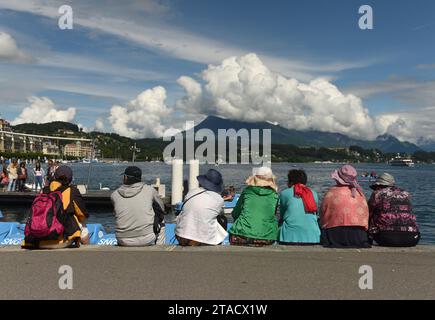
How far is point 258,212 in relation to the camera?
29.3 ft

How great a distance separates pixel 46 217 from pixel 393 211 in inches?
240

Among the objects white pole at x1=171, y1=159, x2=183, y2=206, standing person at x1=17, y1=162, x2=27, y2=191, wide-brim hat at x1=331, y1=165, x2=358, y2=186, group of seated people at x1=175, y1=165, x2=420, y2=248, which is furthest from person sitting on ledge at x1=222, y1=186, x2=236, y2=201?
wide-brim hat at x1=331, y1=165, x2=358, y2=186

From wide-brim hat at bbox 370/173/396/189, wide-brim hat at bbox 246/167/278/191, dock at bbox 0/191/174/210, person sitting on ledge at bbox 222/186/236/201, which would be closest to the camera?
wide-brim hat at bbox 370/173/396/189

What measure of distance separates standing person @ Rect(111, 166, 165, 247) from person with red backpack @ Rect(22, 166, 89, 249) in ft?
2.30

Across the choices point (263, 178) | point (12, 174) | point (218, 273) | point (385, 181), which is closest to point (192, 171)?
point (12, 174)

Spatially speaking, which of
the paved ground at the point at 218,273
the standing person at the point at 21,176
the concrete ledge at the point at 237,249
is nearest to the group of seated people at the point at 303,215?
the concrete ledge at the point at 237,249

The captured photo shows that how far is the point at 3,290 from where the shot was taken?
247 inches

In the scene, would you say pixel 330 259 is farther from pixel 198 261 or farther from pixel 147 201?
pixel 147 201

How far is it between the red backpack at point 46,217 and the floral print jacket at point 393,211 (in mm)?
5648

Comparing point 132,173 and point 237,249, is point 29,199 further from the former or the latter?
point 237,249

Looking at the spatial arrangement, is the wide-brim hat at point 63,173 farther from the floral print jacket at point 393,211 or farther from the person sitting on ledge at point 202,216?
the floral print jacket at point 393,211

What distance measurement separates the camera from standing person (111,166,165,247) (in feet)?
29.2

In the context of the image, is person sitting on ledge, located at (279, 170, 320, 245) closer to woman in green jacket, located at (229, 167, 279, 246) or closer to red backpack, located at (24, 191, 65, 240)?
woman in green jacket, located at (229, 167, 279, 246)
